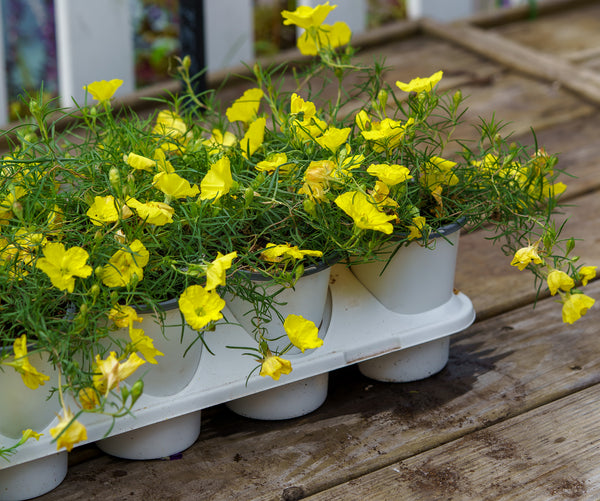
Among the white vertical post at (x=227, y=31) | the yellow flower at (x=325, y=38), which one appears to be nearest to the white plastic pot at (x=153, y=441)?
the yellow flower at (x=325, y=38)

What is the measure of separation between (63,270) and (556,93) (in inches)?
58.5

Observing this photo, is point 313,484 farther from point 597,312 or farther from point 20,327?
point 597,312

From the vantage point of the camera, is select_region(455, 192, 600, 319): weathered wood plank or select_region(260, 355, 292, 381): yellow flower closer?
select_region(260, 355, 292, 381): yellow flower

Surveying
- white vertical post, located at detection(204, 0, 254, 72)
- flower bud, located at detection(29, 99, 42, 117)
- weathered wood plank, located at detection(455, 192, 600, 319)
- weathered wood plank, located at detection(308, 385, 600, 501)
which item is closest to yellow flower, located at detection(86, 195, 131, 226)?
flower bud, located at detection(29, 99, 42, 117)

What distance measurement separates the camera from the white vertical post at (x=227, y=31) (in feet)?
6.99

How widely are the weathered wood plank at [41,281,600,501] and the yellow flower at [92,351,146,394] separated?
0.17 m

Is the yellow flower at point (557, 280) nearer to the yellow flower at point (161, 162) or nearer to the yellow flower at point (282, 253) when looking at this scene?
the yellow flower at point (282, 253)

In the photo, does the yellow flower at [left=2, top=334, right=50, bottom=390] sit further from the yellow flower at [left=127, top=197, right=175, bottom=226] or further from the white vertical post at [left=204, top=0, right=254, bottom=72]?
the white vertical post at [left=204, top=0, right=254, bottom=72]

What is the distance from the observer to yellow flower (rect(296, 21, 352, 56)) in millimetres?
961

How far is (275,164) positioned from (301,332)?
177mm

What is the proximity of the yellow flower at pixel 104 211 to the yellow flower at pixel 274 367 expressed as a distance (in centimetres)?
19

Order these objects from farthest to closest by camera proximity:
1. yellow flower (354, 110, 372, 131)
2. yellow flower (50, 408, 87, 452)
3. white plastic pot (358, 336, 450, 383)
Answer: white plastic pot (358, 336, 450, 383) < yellow flower (354, 110, 372, 131) < yellow flower (50, 408, 87, 452)

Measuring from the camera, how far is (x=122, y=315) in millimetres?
743

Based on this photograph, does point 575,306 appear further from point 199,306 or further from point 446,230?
point 199,306
